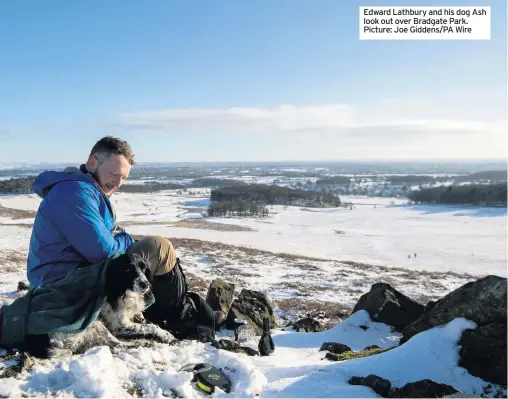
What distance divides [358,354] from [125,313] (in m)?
3.28

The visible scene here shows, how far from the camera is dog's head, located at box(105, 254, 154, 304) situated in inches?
152

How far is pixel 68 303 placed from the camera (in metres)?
3.66

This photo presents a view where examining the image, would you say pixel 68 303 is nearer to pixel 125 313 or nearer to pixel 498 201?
→ pixel 125 313

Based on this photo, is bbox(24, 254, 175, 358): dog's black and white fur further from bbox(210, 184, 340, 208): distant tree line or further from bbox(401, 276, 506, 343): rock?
bbox(210, 184, 340, 208): distant tree line

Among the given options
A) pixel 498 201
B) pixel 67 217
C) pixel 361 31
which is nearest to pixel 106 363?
pixel 67 217

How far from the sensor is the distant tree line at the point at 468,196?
4550 inches

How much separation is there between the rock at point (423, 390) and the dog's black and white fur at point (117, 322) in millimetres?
2404

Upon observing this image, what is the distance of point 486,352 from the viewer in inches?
162

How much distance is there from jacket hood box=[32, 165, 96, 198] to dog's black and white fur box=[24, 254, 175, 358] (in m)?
0.84

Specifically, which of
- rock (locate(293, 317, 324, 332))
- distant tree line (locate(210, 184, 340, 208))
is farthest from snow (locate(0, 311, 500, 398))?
distant tree line (locate(210, 184, 340, 208))

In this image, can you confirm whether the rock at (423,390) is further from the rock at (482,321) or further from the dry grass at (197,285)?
the dry grass at (197,285)

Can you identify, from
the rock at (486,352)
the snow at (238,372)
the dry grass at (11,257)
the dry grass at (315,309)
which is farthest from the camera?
the dry grass at (11,257)

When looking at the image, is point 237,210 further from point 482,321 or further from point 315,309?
point 482,321

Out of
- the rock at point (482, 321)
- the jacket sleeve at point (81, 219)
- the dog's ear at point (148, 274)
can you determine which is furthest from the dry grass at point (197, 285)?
the jacket sleeve at point (81, 219)
